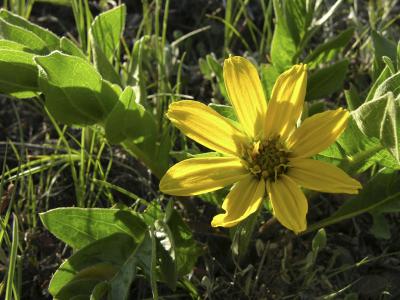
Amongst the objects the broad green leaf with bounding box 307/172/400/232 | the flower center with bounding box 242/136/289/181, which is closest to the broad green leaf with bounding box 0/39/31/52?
the flower center with bounding box 242/136/289/181

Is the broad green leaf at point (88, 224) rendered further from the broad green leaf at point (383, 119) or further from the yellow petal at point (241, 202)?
the broad green leaf at point (383, 119)

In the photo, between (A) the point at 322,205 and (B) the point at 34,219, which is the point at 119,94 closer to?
(B) the point at 34,219

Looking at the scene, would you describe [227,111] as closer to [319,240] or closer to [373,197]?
[319,240]

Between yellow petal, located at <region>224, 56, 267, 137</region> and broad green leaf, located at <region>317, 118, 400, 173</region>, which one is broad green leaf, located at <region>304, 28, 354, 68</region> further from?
yellow petal, located at <region>224, 56, 267, 137</region>

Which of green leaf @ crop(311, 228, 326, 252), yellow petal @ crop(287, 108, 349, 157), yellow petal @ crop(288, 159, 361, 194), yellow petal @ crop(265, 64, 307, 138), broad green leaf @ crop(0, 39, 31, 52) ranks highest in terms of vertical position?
broad green leaf @ crop(0, 39, 31, 52)

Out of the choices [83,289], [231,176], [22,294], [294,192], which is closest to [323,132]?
[294,192]

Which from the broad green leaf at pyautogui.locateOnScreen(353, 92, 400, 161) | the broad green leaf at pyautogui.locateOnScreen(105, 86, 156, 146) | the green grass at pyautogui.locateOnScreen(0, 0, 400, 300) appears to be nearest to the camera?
the broad green leaf at pyautogui.locateOnScreen(353, 92, 400, 161)

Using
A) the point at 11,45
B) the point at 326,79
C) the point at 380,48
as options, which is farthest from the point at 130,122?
the point at 380,48
